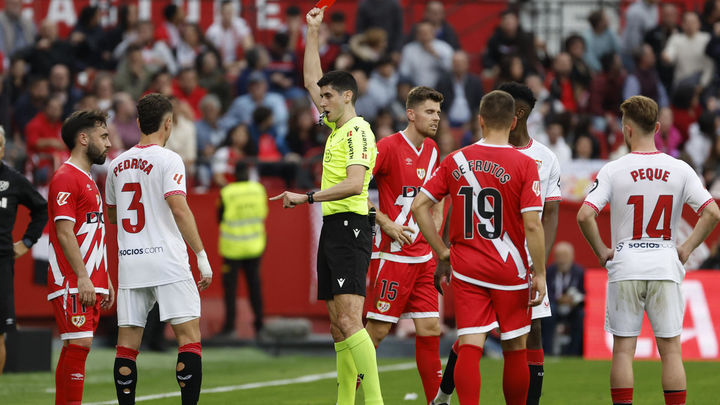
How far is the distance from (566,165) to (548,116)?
2.03 meters

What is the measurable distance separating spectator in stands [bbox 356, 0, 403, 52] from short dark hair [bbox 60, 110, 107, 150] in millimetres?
12666

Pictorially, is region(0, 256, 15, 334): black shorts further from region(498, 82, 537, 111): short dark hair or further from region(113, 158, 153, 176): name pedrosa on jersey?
region(498, 82, 537, 111): short dark hair

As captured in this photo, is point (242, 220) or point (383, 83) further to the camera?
point (383, 83)

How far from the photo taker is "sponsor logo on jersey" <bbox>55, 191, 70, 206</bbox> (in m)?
9.16

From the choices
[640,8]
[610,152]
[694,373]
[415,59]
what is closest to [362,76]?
[415,59]

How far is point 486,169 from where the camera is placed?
27.3 ft

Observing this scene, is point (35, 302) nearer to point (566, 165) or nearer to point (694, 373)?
point (566, 165)

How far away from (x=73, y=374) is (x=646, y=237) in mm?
4581

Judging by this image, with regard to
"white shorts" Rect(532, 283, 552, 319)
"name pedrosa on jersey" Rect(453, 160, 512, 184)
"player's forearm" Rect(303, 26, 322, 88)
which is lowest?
"white shorts" Rect(532, 283, 552, 319)

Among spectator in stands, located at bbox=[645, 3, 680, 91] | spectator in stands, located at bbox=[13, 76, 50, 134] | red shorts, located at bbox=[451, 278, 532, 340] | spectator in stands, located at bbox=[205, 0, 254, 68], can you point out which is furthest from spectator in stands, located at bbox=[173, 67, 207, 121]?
red shorts, located at bbox=[451, 278, 532, 340]

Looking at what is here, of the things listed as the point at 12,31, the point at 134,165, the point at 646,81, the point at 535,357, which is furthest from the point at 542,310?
the point at 12,31

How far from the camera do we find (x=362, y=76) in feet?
66.4

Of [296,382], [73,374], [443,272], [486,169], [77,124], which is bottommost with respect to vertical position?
[296,382]

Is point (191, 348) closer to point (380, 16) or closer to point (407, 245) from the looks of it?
point (407, 245)
